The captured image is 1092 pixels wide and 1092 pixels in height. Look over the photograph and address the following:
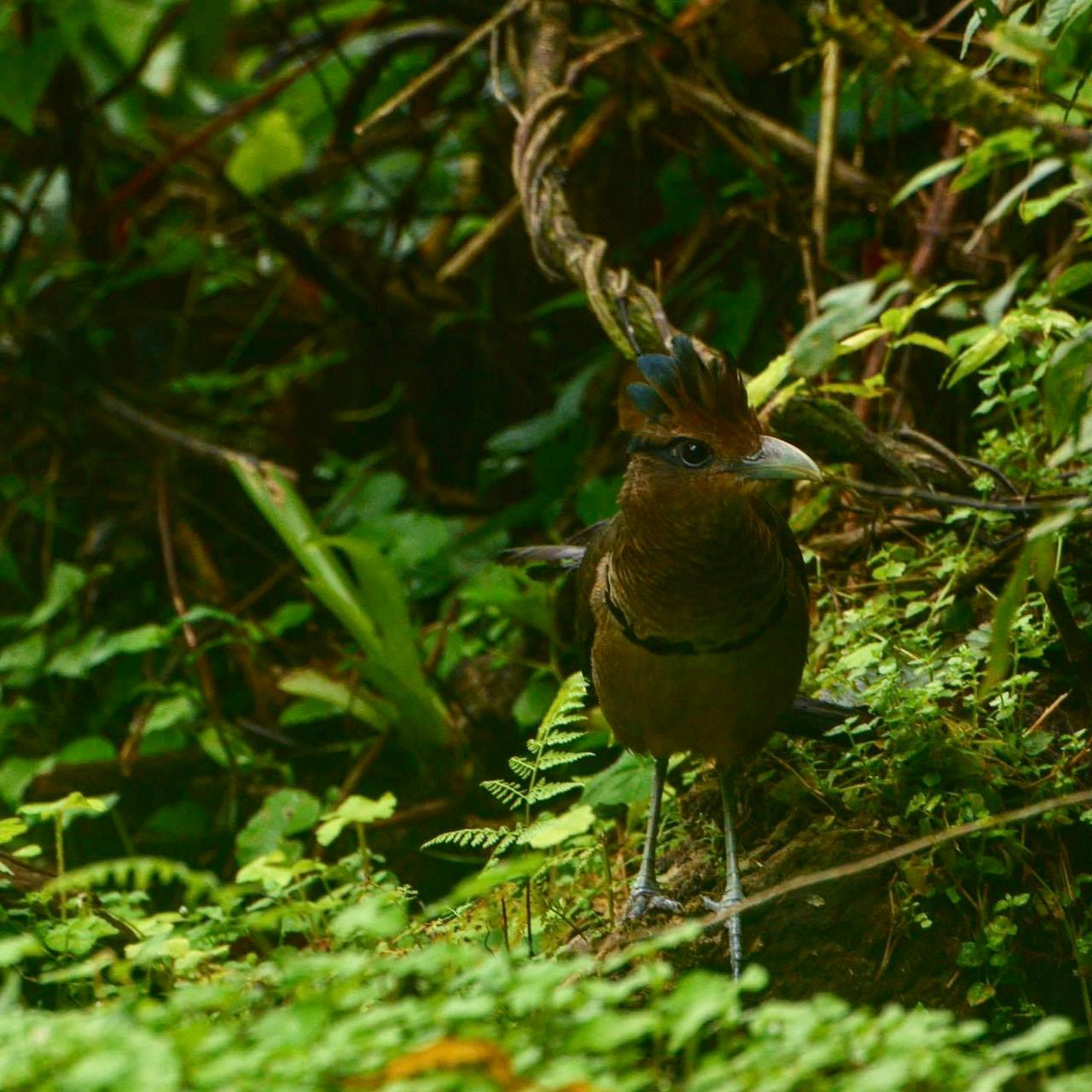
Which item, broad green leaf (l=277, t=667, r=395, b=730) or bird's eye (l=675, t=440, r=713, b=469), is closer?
bird's eye (l=675, t=440, r=713, b=469)

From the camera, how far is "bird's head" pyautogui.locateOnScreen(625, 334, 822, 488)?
3033 mm

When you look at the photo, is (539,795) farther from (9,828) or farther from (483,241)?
(483,241)

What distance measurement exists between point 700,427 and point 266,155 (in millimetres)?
2952

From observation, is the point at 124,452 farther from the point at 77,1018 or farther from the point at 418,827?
the point at 77,1018

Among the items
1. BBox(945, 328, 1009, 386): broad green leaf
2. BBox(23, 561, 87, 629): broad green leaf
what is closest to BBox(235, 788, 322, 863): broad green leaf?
BBox(23, 561, 87, 629): broad green leaf

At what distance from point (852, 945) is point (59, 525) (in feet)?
13.4

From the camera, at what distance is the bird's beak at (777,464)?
2955mm

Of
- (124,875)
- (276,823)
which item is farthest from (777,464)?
(276,823)

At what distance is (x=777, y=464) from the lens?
298 cm

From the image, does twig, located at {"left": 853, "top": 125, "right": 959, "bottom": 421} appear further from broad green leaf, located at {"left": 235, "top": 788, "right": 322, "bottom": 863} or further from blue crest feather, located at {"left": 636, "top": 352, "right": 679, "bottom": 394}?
broad green leaf, located at {"left": 235, "top": 788, "right": 322, "bottom": 863}

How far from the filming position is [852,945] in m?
2.93

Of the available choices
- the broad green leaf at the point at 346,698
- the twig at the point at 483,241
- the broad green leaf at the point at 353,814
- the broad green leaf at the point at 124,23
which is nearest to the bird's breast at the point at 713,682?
the broad green leaf at the point at 353,814

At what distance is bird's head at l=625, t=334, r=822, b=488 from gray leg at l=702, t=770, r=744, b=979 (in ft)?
2.27

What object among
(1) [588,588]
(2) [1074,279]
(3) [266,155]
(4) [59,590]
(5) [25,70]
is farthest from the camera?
(3) [266,155]
